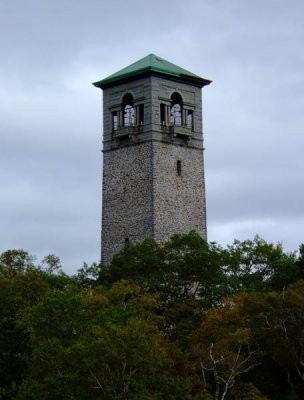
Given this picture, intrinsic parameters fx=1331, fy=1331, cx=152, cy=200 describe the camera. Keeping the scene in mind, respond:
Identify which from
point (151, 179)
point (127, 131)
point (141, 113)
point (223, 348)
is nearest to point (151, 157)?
point (151, 179)

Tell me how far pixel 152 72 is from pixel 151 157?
5105mm

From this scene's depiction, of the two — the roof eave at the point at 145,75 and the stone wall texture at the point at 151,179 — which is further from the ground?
the roof eave at the point at 145,75

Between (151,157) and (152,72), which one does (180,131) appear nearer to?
(151,157)

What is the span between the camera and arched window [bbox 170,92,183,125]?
264 ft

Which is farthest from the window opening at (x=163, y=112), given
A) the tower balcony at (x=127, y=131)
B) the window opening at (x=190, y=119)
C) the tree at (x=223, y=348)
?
the tree at (x=223, y=348)

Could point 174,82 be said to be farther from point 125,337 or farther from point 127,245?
point 125,337

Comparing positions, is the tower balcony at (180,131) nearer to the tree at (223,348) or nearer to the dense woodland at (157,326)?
the dense woodland at (157,326)

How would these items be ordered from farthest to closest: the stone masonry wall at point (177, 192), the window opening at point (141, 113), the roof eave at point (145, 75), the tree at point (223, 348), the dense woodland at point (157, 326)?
the window opening at point (141, 113)
the roof eave at point (145, 75)
the stone masonry wall at point (177, 192)
the tree at point (223, 348)
the dense woodland at point (157, 326)

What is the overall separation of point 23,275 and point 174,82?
19456 millimetres

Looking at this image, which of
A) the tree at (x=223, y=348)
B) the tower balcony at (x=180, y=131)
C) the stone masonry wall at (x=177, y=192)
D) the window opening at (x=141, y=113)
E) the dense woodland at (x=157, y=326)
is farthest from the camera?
the window opening at (x=141, y=113)

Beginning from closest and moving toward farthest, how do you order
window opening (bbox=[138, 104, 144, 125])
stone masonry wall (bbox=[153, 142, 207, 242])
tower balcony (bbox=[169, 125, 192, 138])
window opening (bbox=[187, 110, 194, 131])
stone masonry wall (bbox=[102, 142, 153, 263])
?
stone masonry wall (bbox=[153, 142, 207, 242]) → stone masonry wall (bbox=[102, 142, 153, 263]) → tower balcony (bbox=[169, 125, 192, 138]) → window opening (bbox=[138, 104, 144, 125]) → window opening (bbox=[187, 110, 194, 131])

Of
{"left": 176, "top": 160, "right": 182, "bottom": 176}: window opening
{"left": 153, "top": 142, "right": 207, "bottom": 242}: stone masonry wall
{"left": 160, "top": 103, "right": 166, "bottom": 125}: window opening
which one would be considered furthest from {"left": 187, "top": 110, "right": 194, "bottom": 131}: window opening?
{"left": 176, "top": 160, "right": 182, "bottom": 176}: window opening

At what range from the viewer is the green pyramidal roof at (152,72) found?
258 ft

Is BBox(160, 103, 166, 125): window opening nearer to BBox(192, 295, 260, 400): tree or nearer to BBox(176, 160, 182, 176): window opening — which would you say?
BBox(176, 160, 182, 176): window opening
